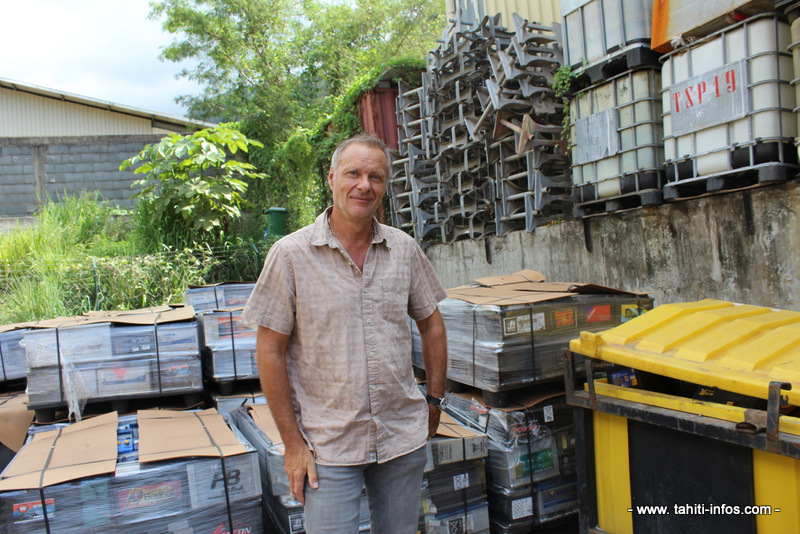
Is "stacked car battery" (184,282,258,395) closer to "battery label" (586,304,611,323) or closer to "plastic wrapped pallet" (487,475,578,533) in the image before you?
"plastic wrapped pallet" (487,475,578,533)

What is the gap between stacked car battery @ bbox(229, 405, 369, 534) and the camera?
2699mm

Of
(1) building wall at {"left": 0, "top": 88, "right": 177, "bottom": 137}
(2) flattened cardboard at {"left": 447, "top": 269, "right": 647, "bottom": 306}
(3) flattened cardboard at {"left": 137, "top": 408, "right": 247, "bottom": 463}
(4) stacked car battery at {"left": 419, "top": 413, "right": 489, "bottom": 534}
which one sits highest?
(1) building wall at {"left": 0, "top": 88, "right": 177, "bottom": 137}

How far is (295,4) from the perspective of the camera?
1931cm

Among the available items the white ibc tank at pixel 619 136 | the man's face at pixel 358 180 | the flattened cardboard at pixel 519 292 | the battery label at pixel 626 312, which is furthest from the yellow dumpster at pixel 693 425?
the white ibc tank at pixel 619 136

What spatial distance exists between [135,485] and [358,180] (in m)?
1.78

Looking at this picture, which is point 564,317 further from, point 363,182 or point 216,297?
point 216,297

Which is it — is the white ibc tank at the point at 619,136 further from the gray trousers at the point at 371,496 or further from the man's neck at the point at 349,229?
the gray trousers at the point at 371,496

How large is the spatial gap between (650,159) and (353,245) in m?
4.00

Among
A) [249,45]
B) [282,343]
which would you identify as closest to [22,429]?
[282,343]

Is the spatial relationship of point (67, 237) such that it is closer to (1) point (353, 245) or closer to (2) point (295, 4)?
(1) point (353, 245)

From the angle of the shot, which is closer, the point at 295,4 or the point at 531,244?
the point at 531,244

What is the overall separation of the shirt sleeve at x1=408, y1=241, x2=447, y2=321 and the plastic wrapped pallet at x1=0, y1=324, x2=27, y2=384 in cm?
366

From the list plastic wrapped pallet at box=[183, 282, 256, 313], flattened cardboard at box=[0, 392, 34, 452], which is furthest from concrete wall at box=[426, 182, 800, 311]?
flattened cardboard at box=[0, 392, 34, 452]

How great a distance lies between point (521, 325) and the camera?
3.30 m
